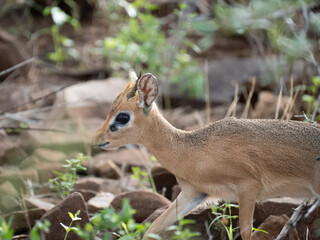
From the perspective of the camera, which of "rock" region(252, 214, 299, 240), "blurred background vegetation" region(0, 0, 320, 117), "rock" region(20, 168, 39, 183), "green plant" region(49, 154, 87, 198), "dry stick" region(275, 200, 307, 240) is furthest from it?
"blurred background vegetation" region(0, 0, 320, 117)

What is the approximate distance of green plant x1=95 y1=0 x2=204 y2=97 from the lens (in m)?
9.37

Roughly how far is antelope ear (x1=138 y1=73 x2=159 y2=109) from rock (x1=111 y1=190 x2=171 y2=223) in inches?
39.6

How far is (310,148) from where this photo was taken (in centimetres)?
436

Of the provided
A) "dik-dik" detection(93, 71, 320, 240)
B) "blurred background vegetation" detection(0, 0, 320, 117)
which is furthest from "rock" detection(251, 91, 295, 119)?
"dik-dik" detection(93, 71, 320, 240)

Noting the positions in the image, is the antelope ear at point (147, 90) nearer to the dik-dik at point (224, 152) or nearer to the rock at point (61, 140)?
the dik-dik at point (224, 152)

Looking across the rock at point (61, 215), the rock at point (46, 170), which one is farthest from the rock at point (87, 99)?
the rock at point (61, 215)

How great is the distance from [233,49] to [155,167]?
25.6 ft

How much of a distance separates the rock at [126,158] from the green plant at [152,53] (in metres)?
2.15

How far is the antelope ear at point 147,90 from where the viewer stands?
177 inches

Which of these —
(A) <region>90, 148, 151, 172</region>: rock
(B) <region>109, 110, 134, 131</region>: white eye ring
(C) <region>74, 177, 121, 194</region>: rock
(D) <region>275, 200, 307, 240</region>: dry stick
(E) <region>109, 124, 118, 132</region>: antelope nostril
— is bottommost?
(A) <region>90, 148, 151, 172</region>: rock

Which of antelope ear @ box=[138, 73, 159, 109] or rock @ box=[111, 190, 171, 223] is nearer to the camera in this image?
antelope ear @ box=[138, 73, 159, 109]

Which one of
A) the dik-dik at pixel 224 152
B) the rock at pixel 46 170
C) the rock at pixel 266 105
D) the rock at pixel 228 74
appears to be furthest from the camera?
the rock at pixel 228 74

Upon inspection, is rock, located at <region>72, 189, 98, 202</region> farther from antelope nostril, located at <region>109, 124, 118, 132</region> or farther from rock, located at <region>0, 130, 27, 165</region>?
rock, located at <region>0, 130, 27, 165</region>

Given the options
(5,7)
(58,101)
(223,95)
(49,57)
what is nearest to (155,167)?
(58,101)
